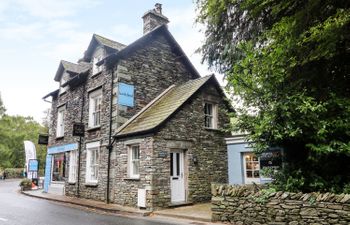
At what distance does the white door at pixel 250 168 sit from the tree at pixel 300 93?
13.3 feet

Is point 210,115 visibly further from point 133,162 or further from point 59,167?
point 59,167

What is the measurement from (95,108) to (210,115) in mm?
6514

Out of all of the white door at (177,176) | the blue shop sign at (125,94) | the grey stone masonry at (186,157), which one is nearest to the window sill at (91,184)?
the grey stone masonry at (186,157)

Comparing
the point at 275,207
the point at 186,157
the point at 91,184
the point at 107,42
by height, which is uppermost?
the point at 107,42

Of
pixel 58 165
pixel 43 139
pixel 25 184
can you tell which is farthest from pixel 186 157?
pixel 25 184

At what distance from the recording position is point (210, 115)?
1630cm

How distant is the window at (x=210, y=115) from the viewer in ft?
53.2

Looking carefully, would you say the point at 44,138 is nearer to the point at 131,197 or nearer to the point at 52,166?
the point at 52,166

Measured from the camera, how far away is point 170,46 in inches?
729

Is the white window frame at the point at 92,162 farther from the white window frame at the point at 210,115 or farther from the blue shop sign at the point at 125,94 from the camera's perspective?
the white window frame at the point at 210,115

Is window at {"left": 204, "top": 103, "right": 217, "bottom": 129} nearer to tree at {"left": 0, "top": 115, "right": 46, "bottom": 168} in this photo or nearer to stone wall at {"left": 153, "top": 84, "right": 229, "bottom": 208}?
stone wall at {"left": 153, "top": 84, "right": 229, "bottom": 208}

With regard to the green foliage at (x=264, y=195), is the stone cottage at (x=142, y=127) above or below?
above

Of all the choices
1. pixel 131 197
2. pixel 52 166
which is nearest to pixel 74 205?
pixel 131 197

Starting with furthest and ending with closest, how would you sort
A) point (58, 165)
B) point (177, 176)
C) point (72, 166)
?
point (58, 165) < point (72, 166) < point (177, 176)
